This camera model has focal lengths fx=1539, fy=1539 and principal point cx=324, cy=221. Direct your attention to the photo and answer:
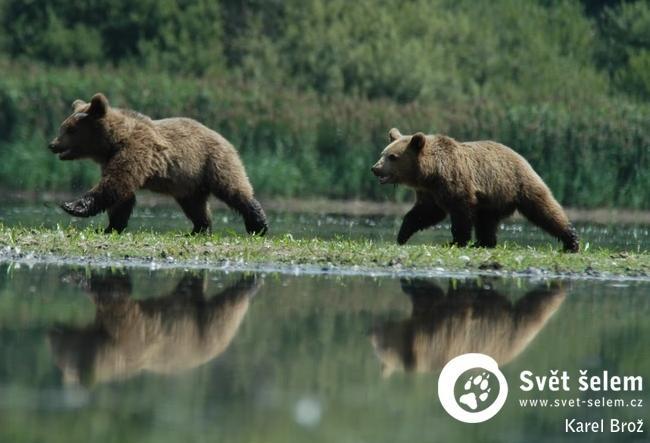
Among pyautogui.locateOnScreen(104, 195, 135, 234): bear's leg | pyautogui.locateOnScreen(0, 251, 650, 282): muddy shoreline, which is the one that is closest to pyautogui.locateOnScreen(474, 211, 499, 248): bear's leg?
pyautogui.locateOnScreen(0, 251, 650, 282): muddy shoreline

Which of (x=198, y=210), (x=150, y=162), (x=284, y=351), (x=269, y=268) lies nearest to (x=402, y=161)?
(x=198, y=210)

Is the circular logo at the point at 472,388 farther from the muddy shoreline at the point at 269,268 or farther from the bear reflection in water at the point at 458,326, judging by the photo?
the muddy shoreline at the point at 269,268

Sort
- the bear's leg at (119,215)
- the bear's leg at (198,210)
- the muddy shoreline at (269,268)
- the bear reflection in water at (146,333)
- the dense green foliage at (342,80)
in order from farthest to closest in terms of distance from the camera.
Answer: the dense green foliage at (342,80), the bear's leg at (198,210), the bear's leg at (119,215), the muddy shoreline at (269,268), the bear reflection in water at (146,333)

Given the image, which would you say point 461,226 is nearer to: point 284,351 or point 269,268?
point 269,268

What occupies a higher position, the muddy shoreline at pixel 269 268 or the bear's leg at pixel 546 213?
the bear's leg at pixel 546 213

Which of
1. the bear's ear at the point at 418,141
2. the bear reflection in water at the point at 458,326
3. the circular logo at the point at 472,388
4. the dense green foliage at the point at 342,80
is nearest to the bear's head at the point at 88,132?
the bear's ear at the point at 418,141

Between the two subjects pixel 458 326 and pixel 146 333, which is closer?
pixel 146 333

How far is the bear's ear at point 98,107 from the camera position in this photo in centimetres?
1630

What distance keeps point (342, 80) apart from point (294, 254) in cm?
2790

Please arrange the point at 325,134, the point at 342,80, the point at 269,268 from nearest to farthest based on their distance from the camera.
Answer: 1. the point at 269,268
2. the point at 325,134
3. the point at 342,80

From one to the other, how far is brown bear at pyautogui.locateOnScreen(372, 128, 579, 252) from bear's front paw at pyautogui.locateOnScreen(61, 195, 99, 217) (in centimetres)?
320

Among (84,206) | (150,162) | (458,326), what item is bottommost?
(458,326)

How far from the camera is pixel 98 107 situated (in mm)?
16359

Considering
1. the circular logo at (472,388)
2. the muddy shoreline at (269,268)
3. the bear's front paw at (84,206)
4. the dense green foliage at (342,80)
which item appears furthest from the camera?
the dense green foliage at (342,80)
